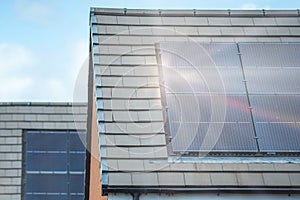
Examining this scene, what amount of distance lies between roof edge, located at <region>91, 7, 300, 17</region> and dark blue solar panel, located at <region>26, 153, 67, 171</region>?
5.37 meters

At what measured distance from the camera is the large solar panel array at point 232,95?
19.4ft

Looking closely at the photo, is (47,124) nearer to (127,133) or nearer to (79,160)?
(79,160)

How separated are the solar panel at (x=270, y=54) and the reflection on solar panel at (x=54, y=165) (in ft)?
17.9

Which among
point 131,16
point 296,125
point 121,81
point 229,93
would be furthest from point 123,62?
point 296,125

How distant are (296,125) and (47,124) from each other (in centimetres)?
741

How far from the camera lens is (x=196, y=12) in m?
7.56

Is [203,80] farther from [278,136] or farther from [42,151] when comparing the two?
[42,151]

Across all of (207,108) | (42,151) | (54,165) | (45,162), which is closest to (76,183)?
(54,165)

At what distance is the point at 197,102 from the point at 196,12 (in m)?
1.99

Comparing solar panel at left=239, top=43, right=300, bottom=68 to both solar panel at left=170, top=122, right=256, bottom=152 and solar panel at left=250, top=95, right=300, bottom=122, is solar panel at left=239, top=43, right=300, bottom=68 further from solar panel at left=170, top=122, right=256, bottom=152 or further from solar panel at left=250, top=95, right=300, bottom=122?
solar panel at left=170, top=122, right=256, bottom=152

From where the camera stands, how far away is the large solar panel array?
19.4 feet

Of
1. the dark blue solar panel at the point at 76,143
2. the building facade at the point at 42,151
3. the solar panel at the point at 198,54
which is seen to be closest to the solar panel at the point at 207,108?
the solar panel at the point at 198,54

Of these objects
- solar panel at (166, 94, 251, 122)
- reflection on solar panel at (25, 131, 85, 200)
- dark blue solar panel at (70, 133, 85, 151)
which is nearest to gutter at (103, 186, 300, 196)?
solar panel at (166, 94, 251, 122)

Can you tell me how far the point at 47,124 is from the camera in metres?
12.0
